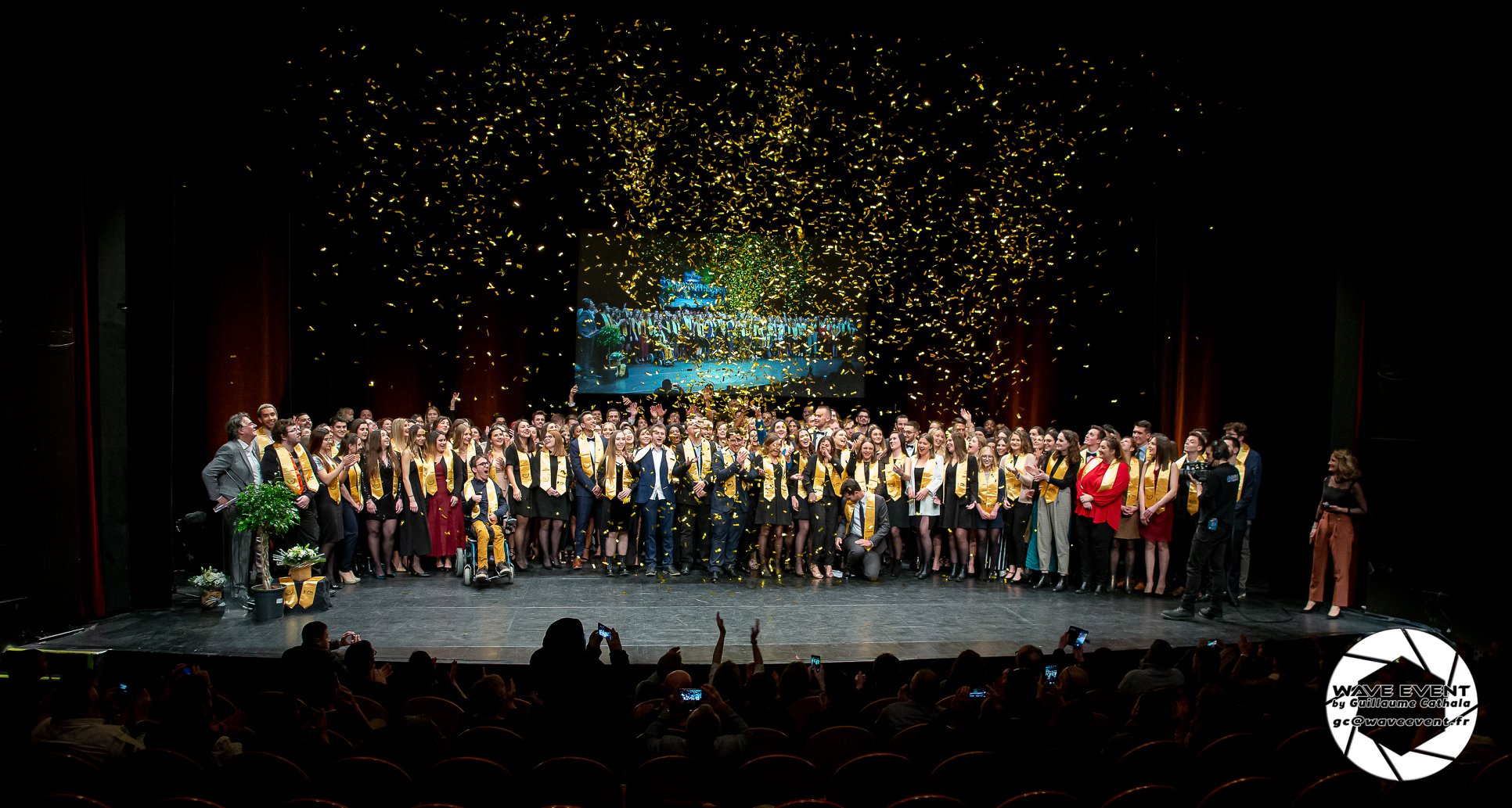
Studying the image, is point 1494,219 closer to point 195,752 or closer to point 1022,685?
point 1022,685

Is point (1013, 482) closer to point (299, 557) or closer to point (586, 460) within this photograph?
point (586, 460)

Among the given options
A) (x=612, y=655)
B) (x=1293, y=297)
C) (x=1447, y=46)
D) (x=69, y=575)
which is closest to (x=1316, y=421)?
(x=1293, y=297)

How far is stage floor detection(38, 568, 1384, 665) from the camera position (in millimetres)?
6531

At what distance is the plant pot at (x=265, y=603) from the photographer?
726 cm

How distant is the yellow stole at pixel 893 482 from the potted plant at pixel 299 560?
18.7 feet

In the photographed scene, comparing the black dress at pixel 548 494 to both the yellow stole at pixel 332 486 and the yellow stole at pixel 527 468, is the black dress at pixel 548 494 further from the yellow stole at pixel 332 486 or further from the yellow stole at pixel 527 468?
the yellow stole at pixel 332 486

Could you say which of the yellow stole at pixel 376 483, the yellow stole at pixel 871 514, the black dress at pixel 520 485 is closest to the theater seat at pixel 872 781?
the yellow stole at pixel 871 514

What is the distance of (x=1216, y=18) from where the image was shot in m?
8.17

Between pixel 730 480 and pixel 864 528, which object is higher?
pixel 730 480

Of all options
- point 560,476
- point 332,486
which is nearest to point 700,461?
point 560,476

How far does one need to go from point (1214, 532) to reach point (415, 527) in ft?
26.1

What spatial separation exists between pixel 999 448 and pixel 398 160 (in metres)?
9.43

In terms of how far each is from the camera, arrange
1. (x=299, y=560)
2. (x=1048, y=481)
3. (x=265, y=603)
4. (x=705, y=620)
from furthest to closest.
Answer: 1. (x=1048, y=481)
2. (x=299, y=560)
3. (x=705, y=620)
4. (x=265, y=603)

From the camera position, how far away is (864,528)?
9508 mm
